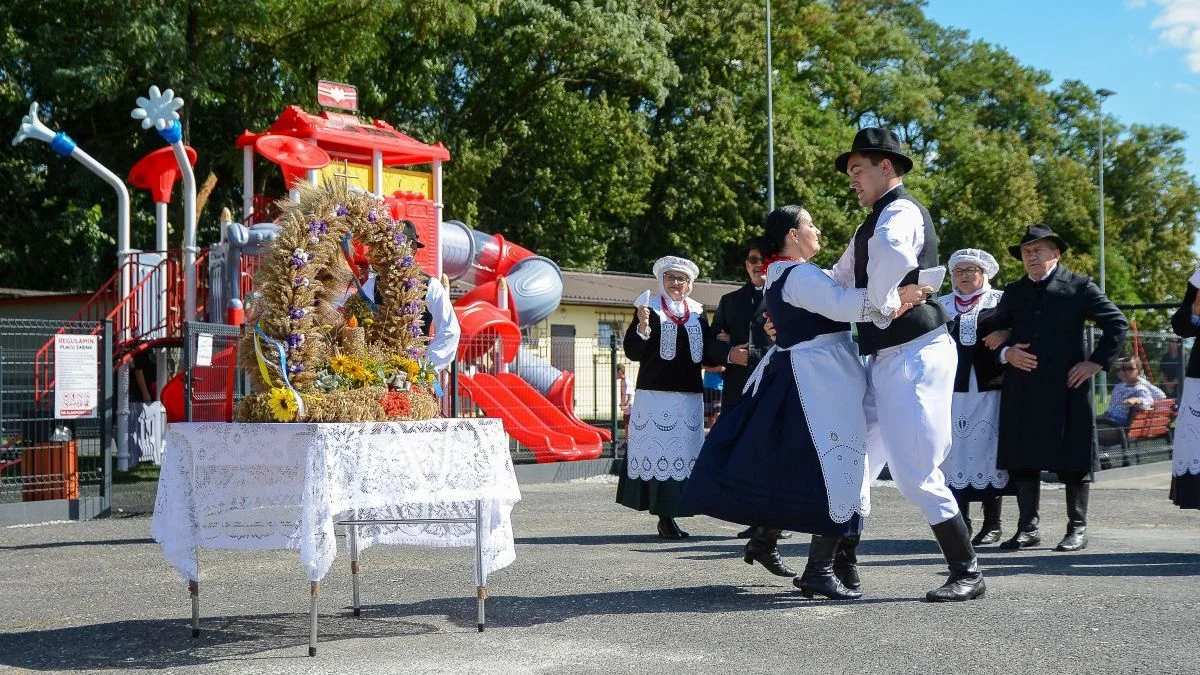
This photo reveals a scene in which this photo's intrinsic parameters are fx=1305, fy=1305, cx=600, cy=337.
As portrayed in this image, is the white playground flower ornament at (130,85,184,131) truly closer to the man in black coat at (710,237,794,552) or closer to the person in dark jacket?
the man in black coat at (710,237,794,552)

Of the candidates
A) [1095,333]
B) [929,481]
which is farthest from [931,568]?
[1095,333]

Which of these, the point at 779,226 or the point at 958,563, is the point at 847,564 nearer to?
the point at 958,563

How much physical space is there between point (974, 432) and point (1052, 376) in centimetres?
67

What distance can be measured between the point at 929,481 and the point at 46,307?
16.6 meters

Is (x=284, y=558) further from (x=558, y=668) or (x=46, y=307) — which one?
(x=46, y=307)

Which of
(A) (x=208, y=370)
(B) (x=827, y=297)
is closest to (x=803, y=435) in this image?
(B) (x=827, y=297)

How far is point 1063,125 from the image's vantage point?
207ft

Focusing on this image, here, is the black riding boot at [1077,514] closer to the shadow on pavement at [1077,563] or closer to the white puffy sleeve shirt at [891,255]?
the shadow on pavement at [1077,563]

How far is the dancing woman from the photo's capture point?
19.7 feet

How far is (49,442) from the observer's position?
11828 millimetres

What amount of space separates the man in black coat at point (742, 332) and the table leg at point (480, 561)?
3103mm

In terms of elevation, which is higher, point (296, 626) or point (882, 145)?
point (882, 145)

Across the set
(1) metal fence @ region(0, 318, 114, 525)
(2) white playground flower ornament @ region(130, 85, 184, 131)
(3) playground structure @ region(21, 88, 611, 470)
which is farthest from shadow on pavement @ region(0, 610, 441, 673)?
(2) white playground flower ornament @ region(130, 85, 184, 131)

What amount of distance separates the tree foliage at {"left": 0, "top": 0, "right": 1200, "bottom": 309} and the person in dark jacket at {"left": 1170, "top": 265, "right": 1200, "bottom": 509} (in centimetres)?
1969
